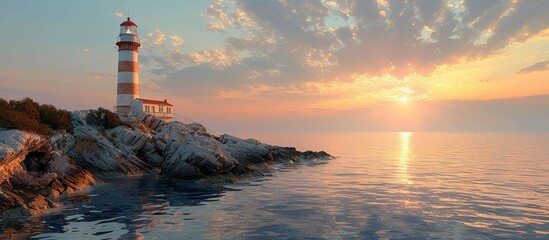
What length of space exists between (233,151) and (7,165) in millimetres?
21151

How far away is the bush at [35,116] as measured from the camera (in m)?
24.9

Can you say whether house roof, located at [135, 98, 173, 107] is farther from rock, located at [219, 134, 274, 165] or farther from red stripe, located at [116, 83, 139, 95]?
rock, located at [219, 134, 274, 165]

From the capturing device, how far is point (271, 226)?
1477cm

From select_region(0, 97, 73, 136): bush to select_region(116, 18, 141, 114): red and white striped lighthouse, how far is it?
22058 millimetres

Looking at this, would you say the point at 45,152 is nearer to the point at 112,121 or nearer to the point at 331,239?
the point at 112,121

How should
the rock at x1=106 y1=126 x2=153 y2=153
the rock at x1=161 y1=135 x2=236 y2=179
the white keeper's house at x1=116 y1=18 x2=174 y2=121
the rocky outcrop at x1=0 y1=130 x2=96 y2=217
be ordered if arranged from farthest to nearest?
the white keeper's house at x1=116 y1=18 x2=174 y2=121 → the rock at x1=106 y1=126 x2=153 y2=153 → the rock at x1=161 y1=135 x2=236 y2=179 → the rocky outcrop at x1=0 y1=130 x2=96 y2=217


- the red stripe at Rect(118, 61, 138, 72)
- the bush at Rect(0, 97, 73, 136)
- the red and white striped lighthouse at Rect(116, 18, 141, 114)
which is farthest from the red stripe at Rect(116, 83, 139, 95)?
the bush at Rect(0, 97, 73, 136)

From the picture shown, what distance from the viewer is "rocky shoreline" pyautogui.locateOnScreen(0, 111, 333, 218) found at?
18.5 metres

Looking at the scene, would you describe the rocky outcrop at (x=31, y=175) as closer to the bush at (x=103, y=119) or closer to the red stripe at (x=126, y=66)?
the bush at (x=103, y=119)

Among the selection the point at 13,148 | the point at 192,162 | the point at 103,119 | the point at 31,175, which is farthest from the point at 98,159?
the point at 13,148

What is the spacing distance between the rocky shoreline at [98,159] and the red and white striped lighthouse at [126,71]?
13.9 meters

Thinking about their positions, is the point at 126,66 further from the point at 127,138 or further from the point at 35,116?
the point at 35,116

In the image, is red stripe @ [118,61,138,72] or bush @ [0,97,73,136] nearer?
bush @ [0,97,73,136]

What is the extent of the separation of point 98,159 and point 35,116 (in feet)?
20.8
